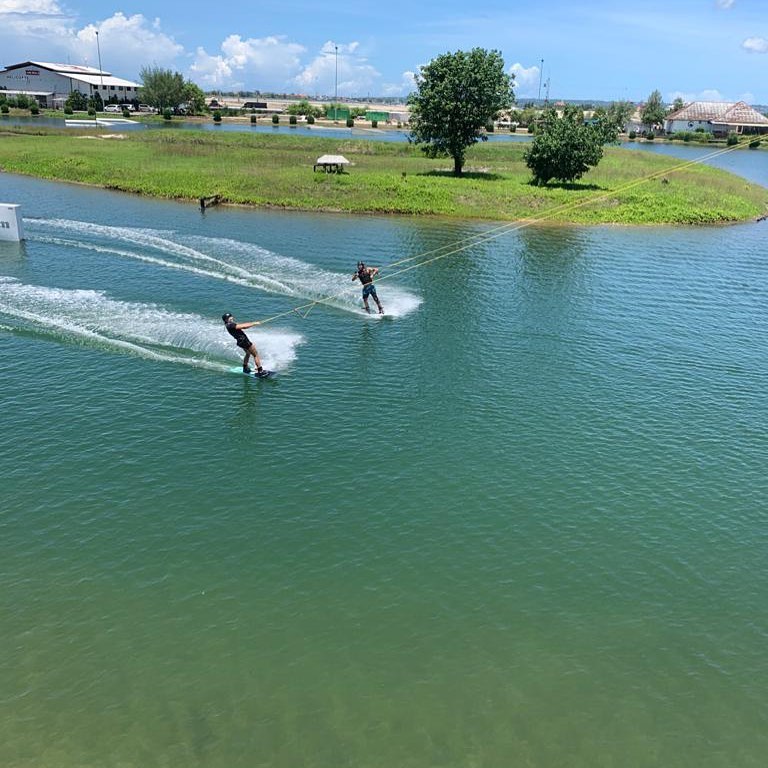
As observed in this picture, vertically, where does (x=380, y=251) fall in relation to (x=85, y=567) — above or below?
above

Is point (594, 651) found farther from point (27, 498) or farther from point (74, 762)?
point (27, 498)

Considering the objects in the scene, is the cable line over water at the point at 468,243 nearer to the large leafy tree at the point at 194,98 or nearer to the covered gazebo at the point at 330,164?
the covered gazebo at the point at 330,164

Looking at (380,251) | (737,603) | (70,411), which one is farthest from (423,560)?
(380,251)

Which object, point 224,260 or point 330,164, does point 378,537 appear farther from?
point 330,164

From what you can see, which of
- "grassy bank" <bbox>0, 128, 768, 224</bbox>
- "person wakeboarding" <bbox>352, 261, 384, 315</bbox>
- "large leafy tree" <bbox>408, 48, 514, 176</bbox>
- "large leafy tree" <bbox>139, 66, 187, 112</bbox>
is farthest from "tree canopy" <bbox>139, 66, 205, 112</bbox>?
"person wakeboarding" <bbox>352, 261, 384, 315</bbox>

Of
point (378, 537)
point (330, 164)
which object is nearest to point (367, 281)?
point (378, 537)

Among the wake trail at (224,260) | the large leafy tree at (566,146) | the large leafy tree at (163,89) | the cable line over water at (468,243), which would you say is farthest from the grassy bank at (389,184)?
the large leafy tree at (163,89)
